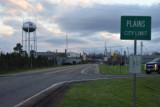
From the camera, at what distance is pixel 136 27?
37.5 feet

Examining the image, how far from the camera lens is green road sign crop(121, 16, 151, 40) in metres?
11.4

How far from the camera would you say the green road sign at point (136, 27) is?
11391 mm

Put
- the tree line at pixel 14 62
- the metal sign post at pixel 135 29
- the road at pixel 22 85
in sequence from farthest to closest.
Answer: the tree line at pixel 14 62
the road at pixel 22 85
the metal sign post at pixel 135 29

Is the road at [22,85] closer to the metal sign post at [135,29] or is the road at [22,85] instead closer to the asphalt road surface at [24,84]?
the asphalt road surface at [24,84]

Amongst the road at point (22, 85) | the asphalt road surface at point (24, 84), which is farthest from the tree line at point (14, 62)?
the road at point (22, 85)

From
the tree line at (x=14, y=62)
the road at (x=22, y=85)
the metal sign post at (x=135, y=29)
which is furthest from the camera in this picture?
the tree line at (x=14, y=62)

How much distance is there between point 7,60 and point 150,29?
51389mm

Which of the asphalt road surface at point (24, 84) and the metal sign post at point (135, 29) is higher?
the metal sign post at point (135, 29)

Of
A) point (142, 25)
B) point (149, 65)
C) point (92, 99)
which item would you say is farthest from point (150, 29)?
point (149, 65)

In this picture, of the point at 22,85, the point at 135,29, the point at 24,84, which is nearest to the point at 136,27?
the point at 135,29

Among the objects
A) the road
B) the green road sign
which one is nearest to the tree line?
the road

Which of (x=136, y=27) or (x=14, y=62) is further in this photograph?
(x=14, y=62)

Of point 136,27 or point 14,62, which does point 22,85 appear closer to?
point 136,27

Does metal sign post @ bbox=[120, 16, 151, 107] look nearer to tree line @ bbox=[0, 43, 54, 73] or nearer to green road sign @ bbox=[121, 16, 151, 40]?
green road sign @ bbox=[121, 16, 151, 40]
